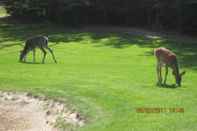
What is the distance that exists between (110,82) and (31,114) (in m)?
4.04

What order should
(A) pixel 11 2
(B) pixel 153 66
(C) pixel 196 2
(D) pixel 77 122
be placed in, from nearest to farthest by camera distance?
(D) pixel 77 122
(B) pixel 153 66
(C) pixel 196 2
(A) pixel 11 2

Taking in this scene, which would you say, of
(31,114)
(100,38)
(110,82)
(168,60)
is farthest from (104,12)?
(31,114)

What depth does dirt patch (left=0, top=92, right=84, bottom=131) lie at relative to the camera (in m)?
14.9

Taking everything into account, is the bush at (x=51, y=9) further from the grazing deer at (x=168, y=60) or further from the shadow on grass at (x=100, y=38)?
the grazing deer at (x=168, y=60)

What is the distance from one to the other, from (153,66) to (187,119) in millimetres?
13221

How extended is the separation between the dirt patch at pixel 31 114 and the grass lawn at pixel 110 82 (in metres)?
0.35

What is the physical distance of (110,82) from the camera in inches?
770

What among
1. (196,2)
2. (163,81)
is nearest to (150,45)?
(196,2)

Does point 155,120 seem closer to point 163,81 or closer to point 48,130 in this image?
point 48,130

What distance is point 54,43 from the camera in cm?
4069

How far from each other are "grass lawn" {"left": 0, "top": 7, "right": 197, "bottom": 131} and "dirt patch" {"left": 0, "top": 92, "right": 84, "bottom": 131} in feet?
1.13
